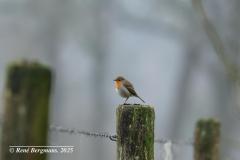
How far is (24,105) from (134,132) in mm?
1254

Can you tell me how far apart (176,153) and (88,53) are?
28522 millimetres

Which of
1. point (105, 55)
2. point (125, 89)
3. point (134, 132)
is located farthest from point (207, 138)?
point (105, 55)

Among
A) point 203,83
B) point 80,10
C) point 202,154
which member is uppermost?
point 80,10

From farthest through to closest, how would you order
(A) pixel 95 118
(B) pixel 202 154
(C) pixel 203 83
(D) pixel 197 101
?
(C) pixel 203 83
(D) pixel 197 101
(A) pixel 95 118
(B) pixel 202 154

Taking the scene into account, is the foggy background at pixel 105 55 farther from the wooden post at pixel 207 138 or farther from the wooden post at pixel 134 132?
the wooden post at pixel 134 132

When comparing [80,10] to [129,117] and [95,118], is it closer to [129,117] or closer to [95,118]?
[95,118]

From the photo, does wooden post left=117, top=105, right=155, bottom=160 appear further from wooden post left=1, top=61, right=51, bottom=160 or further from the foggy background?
the foggy background

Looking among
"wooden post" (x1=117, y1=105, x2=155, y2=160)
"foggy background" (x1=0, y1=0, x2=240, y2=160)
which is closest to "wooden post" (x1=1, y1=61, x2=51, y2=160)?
"wooden post" (x1=117, y1=105, x2=155, y2=160)

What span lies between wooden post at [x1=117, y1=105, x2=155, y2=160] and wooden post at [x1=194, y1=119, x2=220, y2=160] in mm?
1836

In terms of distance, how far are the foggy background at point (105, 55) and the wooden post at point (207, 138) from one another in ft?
63.5

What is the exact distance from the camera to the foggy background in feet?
95.8

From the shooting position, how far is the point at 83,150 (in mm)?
31859

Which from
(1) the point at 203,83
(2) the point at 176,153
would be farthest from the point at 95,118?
(2) the point at 176,153

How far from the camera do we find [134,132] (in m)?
5.20
